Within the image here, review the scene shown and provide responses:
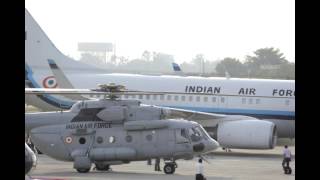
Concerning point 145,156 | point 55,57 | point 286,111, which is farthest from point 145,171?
point 55,57

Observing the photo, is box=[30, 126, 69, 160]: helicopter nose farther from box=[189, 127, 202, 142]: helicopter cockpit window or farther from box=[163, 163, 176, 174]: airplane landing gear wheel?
box=[189, 127, 202, 142]: helicopter cockpit window

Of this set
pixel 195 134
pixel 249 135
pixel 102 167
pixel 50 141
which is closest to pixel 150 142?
pixel 195 134

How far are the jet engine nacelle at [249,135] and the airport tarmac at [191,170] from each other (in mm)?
564

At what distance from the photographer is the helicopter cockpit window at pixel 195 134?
68.0 feet

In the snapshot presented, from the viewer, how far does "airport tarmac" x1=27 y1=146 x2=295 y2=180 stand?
774 inches

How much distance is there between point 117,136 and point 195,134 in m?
2.31

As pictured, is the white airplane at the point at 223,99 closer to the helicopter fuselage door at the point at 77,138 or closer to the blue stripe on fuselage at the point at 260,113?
the blue stripe on fuselage at the point at 260,113

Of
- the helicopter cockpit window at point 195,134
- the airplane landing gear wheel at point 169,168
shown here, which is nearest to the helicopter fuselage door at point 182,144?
the helicopter cockpit window at point 195,134

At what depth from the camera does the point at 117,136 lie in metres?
20.7

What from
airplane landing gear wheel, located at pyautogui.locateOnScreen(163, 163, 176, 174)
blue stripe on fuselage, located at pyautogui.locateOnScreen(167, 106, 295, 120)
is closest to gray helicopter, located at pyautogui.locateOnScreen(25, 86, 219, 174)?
airplane landing gear wheel, located at pyautogui.locateOnScreen(163, 163, 176, 174)

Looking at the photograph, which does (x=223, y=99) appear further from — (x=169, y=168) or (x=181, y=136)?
(x=169, y=168)
